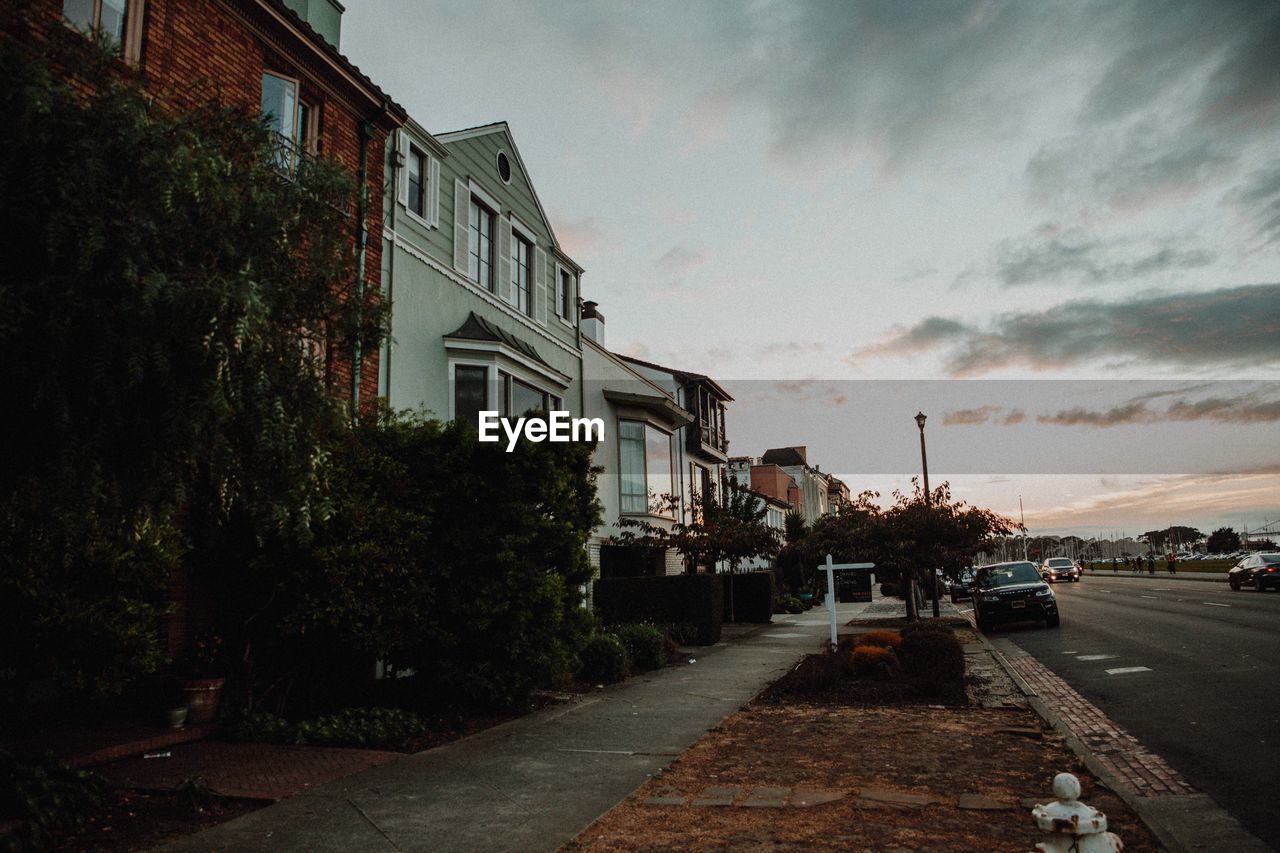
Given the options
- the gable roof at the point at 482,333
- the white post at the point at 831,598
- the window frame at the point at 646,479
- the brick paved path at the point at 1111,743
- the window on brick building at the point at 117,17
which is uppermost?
the window on brick building at the point at 117,17

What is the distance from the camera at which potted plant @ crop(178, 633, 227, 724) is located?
8.51m

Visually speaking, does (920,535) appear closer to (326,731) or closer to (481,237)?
(481,237)

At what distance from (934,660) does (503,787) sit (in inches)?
272

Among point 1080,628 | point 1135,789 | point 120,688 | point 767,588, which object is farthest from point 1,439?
point 767,588

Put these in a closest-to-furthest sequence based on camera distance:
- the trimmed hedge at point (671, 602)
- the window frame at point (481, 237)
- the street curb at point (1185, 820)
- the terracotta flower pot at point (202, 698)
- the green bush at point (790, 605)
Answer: the street curb at point (1185, 820)
the terracotta flower pot at point (202, 698)
the window frame at point (481, 237)
the trimmed hedge at point (671, 602)
the green bush at point (790, 605)

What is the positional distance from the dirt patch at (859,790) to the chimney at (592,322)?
22.1 m

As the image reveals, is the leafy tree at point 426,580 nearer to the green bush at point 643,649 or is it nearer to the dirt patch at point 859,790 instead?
the dirt patch at point 859,790

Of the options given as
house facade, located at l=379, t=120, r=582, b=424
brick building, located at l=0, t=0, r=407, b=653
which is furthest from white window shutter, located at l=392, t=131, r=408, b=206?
brick building, located at l=0, t=0, r=407, b=653

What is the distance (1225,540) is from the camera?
5551 inches

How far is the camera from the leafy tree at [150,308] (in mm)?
4102

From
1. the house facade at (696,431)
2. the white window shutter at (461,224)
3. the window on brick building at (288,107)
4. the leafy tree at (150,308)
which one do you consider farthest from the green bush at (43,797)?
the house facade at (696,431)

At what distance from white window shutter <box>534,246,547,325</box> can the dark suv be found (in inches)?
517

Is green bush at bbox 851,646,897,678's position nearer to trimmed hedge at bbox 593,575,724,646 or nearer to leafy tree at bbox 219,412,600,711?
leafy tree at bbox 219,412,600,711

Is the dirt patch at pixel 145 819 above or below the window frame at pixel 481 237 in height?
below
